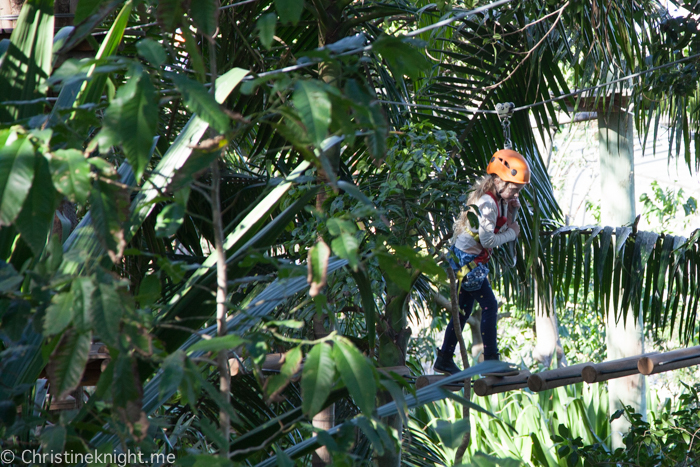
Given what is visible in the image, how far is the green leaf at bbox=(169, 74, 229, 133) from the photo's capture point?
0.78 meters

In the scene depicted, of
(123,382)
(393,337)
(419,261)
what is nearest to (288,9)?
(419,261)

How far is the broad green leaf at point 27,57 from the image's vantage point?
1313 millimetres

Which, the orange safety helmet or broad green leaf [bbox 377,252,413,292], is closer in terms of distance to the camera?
broad green leaf [bbox 377,252,413,292]

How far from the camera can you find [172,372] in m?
0.77

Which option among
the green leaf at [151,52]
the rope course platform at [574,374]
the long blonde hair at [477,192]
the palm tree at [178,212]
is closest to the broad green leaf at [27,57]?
the palm tree at [178,212]

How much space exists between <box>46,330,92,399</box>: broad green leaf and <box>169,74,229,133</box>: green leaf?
0.97 feet

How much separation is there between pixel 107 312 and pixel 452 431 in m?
0.48

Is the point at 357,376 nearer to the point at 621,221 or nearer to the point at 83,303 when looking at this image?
the point at 83,303

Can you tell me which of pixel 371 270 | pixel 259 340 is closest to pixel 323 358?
pixel 259 340

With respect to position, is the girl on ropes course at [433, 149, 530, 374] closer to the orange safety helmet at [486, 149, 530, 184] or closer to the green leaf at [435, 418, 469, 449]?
the orange safety helmet at [486, 149, 530, 184]

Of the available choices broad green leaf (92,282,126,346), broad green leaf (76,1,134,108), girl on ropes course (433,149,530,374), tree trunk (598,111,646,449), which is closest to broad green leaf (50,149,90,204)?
broad green leaf (92,282,126,346)

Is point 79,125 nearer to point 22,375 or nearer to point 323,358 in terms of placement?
point 323,358

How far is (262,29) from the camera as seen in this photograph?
2.87 ft

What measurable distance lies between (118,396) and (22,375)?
625 millimetres
